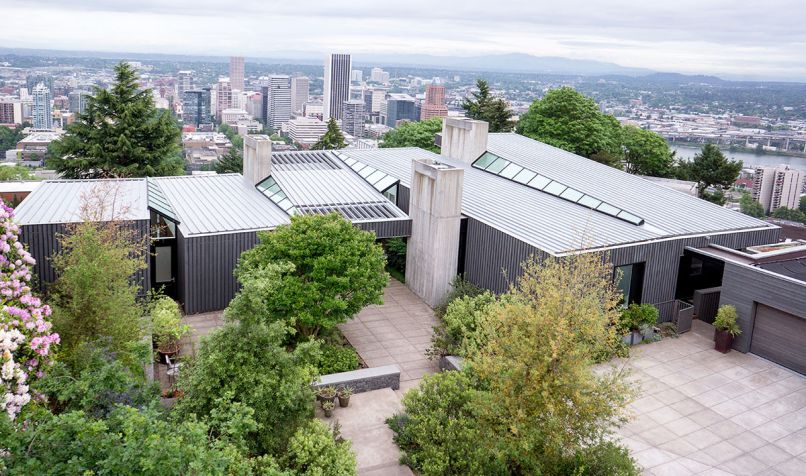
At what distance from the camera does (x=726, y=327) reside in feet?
71.6

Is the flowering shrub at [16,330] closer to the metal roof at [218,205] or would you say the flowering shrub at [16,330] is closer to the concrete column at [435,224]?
the metal roof at [218,205]

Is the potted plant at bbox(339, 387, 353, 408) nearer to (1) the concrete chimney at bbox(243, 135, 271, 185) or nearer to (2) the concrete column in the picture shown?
(2) the concrete column

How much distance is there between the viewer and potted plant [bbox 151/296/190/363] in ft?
62.7

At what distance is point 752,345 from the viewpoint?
72.1 ft

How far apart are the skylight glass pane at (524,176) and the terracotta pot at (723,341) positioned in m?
11.0

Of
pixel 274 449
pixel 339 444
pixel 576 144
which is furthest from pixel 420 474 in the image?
pixel 576 144

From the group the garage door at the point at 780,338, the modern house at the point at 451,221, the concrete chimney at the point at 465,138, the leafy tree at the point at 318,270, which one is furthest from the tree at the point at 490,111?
the leafy tree at the point at 318,270

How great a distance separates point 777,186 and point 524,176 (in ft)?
210

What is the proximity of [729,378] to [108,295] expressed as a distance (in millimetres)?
17636

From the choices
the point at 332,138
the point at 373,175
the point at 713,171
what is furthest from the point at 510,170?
the point at 332,138

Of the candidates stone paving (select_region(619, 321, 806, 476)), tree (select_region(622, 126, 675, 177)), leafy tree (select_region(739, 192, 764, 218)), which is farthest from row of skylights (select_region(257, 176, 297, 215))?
leafy tree (select_region(739, 192, 764, 218))

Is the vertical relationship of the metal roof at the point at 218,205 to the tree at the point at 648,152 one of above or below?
below

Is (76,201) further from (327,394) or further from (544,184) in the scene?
(544,184)

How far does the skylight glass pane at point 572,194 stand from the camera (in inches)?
1080
